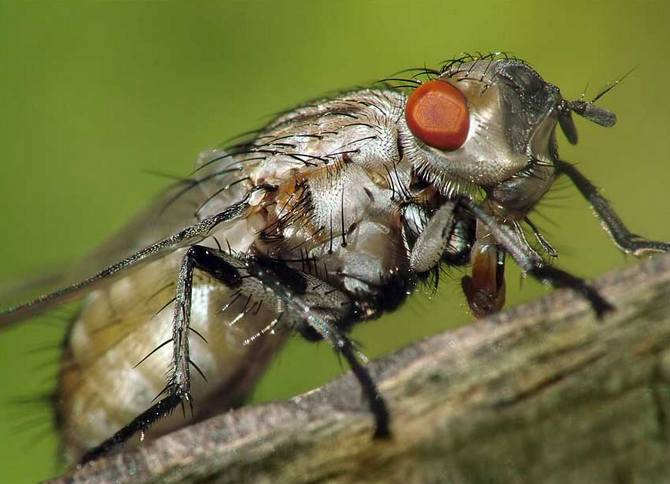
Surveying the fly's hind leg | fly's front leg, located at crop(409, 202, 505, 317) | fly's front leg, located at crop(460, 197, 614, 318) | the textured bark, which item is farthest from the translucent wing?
the textured bark

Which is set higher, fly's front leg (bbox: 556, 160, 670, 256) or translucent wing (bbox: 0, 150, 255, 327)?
translucent wing (bbox: 0, 150, 255, 327)

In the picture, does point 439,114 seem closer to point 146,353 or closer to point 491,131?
point 491,131

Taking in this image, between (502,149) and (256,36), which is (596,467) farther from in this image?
(256,36)

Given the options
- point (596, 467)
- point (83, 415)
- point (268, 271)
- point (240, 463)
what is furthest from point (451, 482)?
point (83, 415)

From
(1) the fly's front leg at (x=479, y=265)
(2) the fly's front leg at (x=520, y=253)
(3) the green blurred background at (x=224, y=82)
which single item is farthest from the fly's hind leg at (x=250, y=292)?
(3) the green blurred background at (x=224, y=82)

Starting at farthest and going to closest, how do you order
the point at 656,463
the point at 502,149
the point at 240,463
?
the point at 502,149
the point at 240,463
the point at 656,463

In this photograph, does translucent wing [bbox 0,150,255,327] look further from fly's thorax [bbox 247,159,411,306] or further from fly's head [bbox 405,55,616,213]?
fly's head [bbox 405,55,616,213]

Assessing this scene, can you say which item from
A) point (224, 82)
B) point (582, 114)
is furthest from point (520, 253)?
point (224, 82)
